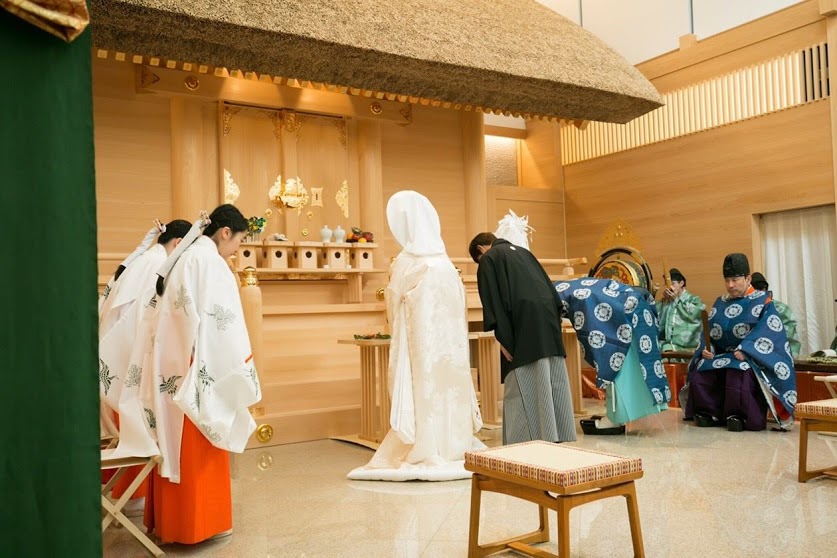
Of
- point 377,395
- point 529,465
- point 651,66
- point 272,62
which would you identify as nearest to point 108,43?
point 272,62

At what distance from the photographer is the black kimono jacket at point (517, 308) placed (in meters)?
5.14

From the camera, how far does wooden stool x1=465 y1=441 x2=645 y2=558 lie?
2.80 metres

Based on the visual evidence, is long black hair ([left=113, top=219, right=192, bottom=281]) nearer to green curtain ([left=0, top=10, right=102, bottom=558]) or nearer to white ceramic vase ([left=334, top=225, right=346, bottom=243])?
green curtain ([left=0, top=10, right=102, bottom=558])

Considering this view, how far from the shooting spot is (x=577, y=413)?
7.43 metres

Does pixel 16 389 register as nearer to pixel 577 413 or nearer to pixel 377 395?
pixel 377 395

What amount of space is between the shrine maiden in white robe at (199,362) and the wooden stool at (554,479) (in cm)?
119

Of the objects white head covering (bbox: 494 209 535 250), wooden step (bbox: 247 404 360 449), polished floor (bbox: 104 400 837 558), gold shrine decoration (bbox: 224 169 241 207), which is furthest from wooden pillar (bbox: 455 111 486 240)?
polished floor (bbox: 104 400 837 558)

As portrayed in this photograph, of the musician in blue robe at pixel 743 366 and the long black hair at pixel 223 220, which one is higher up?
the long black hair at pixel 223 220

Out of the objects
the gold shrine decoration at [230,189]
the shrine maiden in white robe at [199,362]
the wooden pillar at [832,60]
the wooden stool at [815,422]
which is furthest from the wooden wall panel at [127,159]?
the wooden pillar at [832,60]

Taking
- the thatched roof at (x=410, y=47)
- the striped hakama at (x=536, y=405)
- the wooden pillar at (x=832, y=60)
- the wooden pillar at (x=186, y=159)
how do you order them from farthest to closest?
the wooden pillar at (x=832, y=60)
the wooden pillar at (x=186, y=159)
the thatched roof at (x=410, y=47)
the striped hakama at (x=536, y=405)

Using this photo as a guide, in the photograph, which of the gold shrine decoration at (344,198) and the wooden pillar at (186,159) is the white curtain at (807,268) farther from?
the wooden pillar at (186,159)

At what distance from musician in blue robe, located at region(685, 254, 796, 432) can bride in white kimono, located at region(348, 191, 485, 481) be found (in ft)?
8.42

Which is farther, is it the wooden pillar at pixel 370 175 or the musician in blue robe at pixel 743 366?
the wooden pillar at pixel 370 175

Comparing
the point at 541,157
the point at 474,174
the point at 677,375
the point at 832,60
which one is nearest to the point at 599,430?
the point at 677,375
